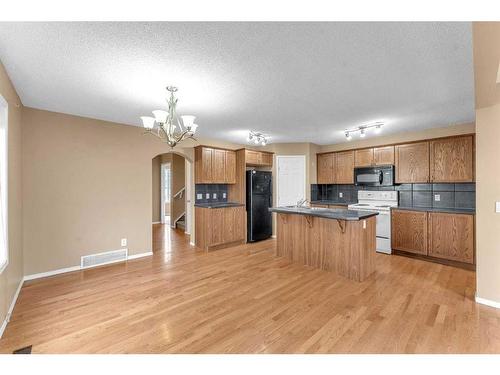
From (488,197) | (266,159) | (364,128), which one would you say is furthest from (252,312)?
(266,159)

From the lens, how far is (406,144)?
14.5ft

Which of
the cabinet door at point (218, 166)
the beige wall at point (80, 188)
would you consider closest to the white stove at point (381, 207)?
the cabinet door at point (218, 166)

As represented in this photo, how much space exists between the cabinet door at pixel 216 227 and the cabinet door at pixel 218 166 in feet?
2.35

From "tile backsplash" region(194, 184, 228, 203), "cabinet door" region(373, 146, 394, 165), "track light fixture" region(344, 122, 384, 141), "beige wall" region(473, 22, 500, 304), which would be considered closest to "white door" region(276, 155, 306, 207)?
"tile backsplash" region(194, 184, 228, 203)

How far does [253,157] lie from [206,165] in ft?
3.75

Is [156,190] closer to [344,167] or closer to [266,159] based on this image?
[266,159]

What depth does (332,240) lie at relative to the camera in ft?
11.1

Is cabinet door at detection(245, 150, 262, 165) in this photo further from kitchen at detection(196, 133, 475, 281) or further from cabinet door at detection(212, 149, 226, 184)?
cabinet door at detection(212, 149, 226, 184)

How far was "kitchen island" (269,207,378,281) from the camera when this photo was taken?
3.11 meters

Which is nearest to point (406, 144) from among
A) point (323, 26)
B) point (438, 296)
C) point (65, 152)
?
point (438, 296)

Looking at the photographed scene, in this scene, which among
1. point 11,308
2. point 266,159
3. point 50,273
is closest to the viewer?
point 11,308

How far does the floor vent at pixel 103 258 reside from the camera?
3588mm

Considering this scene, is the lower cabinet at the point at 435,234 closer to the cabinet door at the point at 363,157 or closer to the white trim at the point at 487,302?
the cabinet door at the point at 363,157

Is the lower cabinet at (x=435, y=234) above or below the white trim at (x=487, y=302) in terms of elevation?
above
